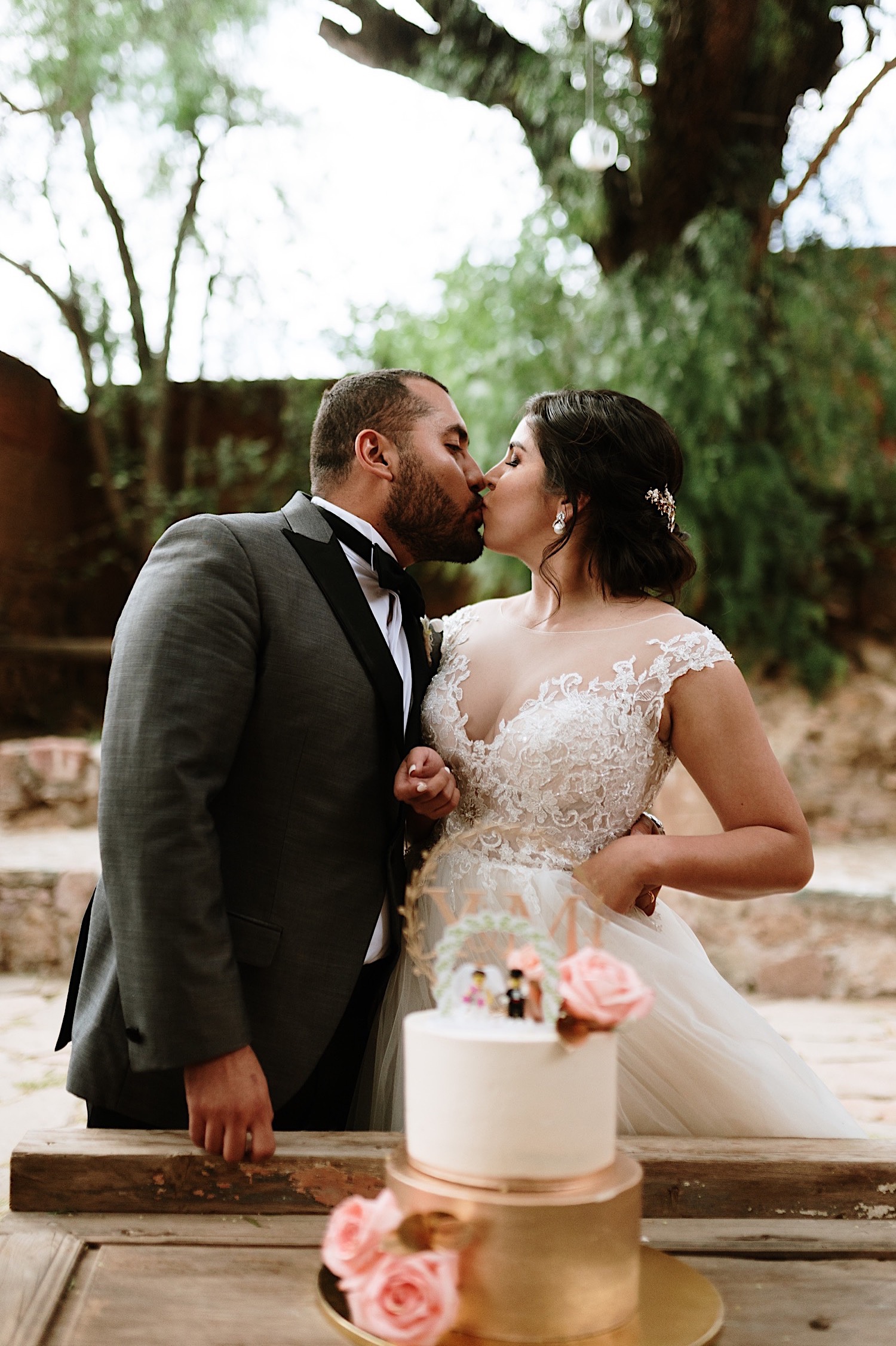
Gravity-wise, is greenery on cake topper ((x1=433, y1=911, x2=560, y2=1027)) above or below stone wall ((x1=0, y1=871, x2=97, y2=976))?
above

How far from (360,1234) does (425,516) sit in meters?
1.44

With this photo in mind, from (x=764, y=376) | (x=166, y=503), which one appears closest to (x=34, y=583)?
(x=166, y=503)

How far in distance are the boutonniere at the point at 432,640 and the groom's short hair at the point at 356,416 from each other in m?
0.35

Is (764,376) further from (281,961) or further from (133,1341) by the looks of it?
(133,1341)

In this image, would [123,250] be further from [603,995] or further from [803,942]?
[603,995]

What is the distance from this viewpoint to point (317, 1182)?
1380mm

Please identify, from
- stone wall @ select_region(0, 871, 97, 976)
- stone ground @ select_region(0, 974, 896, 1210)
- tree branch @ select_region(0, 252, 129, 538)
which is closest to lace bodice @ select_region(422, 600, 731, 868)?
stone ground @ select_region(0, 974, 896, 1210)

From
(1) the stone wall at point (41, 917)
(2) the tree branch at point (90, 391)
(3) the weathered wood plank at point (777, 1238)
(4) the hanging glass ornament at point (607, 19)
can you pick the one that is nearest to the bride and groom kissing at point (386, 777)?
Result: (3) the weathered wood plank at point (777, 1238)

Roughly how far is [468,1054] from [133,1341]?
0.45 m

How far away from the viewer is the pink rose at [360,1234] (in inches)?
35.0

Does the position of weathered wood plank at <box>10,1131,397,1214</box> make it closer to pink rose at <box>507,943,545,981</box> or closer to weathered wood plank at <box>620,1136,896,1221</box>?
weathered wood plank at <box>620,1136,896,1221</box>

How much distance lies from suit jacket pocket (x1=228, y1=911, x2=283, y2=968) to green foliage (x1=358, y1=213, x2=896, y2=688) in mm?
4864

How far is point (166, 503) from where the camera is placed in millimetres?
8641

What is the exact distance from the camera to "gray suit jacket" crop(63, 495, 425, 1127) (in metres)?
1.48
